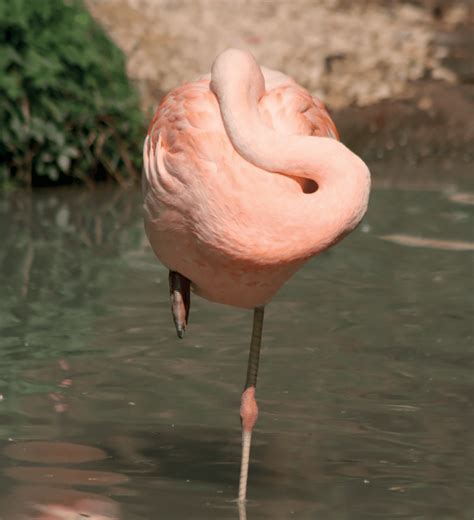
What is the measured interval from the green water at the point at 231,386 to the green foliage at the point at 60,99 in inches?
54.9

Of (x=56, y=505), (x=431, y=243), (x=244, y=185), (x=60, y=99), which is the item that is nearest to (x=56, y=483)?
(x=56, y=505)

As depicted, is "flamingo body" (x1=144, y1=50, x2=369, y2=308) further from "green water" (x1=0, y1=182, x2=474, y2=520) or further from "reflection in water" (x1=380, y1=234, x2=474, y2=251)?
"reflection in water" (x1=380, y1=234, x2=474, y2=251)

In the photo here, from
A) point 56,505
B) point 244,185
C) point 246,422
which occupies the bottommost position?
point 56,505

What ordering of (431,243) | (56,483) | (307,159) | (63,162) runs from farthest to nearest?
1. (63,162)
2. (431,243)
3. (56,483)
4. (307,159)

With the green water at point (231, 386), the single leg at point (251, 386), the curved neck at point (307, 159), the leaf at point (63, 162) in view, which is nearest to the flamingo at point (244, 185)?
the curved neck at point (307, 159)

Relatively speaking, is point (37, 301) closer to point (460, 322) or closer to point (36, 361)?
point (36, 361)

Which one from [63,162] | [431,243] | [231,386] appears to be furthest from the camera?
[63,162]

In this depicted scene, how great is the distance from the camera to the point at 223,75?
4.36 m

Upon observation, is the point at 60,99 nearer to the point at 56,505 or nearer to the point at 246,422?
the point at 246,422

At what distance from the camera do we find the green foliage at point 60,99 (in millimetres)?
10406

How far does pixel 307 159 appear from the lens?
4.14 m

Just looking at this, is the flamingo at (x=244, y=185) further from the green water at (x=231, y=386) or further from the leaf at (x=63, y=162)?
the leaf at (x=63, y=162)

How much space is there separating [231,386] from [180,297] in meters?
1.30

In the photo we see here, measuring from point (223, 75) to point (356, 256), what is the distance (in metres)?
4.53
